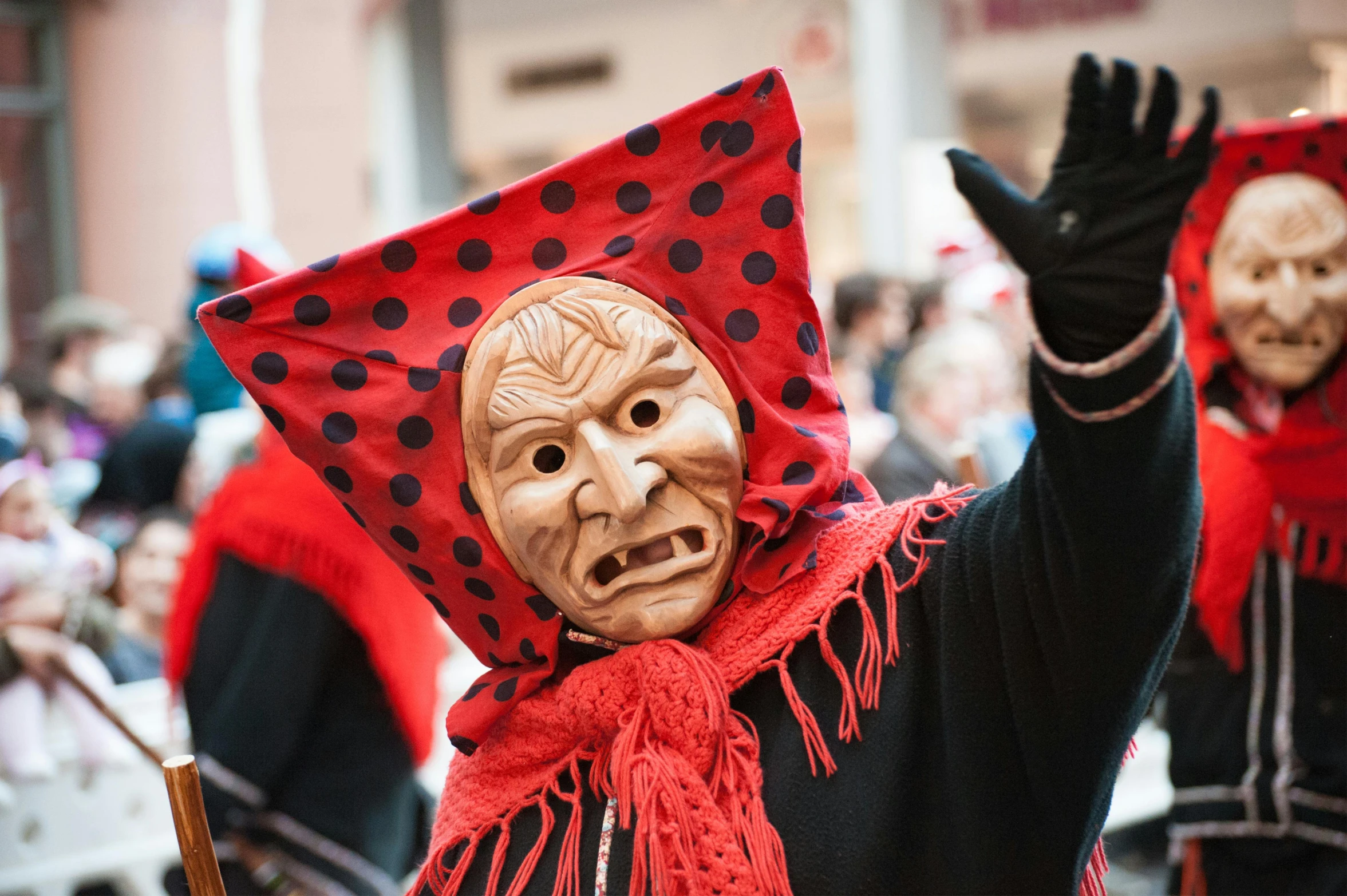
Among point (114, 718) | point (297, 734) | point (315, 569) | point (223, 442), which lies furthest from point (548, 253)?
point (223, 442)

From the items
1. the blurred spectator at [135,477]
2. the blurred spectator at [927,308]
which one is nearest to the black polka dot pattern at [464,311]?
the blurred spectator at [135,477]

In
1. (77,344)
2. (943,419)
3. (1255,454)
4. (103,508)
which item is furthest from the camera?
(77,344)

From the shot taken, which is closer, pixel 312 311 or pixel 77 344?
pixel 312 311

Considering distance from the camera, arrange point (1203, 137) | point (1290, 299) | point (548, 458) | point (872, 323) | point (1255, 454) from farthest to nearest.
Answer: point (872, 323), point (1255, 454), point (1290, 299), point (548, 458), point (1203, 137)

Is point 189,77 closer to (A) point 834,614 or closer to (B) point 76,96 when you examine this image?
(B) point 76,96

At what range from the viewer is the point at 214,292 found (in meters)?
3.47

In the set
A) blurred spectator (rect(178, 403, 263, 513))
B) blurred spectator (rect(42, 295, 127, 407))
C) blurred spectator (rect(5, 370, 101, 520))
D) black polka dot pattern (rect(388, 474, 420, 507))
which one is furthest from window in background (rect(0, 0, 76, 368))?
black polka dot pattern (rect(388, 474, 420, 507))

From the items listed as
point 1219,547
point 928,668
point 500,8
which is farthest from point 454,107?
point 928,668

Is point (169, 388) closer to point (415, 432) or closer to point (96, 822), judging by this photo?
point (96, 822)

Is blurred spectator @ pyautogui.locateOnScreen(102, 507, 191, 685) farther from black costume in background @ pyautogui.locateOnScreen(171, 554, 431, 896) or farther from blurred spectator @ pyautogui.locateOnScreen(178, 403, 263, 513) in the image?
black costume in background @ pyautogui.locateOnScreen(171, 554, 431, 896)

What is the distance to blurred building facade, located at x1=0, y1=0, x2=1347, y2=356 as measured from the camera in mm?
9383

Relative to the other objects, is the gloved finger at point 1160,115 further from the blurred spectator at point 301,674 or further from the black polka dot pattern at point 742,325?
the blurred spectator at point 301,674

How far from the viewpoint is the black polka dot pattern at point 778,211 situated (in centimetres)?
155

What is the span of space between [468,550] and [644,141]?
529 millimetres
